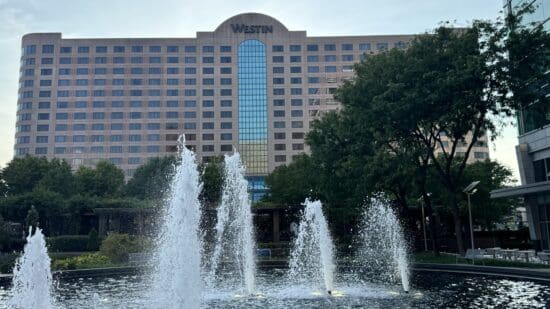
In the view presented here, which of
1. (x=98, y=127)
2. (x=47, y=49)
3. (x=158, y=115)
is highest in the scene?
(x=47, y=49)

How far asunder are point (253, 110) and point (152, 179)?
39.0 m

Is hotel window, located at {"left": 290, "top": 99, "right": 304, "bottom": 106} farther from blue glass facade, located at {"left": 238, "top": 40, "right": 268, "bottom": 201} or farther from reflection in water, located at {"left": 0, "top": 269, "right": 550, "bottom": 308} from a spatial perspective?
reflection in water, located at {"left": 0, "top": 269, "right": 550, "bottom": 308}

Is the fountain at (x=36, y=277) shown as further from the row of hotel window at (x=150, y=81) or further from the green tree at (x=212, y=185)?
the row of hotel window at (x=150, y=81)

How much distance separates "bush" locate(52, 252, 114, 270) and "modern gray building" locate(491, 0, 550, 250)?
24.9 metres

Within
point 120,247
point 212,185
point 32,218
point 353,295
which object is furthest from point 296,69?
point 353,295

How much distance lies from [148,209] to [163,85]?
60.5m

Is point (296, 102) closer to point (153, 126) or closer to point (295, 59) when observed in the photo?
point (295, 59)

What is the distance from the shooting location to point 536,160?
3334 centimetres

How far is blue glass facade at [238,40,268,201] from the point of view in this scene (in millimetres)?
95750

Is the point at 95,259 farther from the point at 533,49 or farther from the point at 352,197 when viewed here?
the point at 533,49

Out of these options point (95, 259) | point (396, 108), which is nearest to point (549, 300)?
point (396, 108)

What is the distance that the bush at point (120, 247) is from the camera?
2997 cm

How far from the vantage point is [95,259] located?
28.2 metres

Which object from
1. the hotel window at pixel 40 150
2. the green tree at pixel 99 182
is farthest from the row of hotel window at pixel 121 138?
the green tree at pixel 99 182
